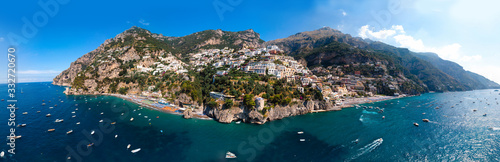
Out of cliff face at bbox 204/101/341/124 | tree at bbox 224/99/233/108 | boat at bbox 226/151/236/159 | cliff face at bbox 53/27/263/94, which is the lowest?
boat at bbox 226/151/236/159

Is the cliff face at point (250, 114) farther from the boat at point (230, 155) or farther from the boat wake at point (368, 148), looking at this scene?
the boat wake at point (368, 148)

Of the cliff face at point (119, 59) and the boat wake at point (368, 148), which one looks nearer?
the boat wake at point (368, 148)

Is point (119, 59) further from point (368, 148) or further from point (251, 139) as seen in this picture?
point (368, 148)

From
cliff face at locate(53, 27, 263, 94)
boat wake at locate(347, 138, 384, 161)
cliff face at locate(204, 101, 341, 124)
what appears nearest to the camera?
boat wake at locate(347, 138, 384, 161)

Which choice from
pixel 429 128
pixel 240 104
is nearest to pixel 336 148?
pixel 240 104

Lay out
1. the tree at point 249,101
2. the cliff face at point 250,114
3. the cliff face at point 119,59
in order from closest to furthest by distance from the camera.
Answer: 1. the tree at point 249,101
2. the cliff face at point 250,114
3. the cliff face at point 119,59

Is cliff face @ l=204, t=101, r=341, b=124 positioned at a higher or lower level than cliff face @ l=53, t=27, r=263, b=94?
lower

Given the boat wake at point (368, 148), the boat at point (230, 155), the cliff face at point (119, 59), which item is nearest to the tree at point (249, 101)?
the boat at point (230, 155)

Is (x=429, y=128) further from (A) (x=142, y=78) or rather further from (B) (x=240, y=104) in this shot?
(A) (x=142, y=78)

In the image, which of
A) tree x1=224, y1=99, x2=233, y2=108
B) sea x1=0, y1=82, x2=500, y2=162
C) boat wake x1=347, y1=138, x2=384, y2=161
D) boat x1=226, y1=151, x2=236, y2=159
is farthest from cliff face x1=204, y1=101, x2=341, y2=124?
boat wake x1=347, y1=138, x2=384, y2=161

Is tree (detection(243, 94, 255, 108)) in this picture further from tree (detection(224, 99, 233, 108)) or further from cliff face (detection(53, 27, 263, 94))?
cliff face (detection(53, 27, 263, 94))

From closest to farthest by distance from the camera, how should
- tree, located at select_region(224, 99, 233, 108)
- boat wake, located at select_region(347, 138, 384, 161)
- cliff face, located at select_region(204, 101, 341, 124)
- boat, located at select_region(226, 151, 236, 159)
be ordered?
boat, located at select_region(226, 151, 236, 159)
boat wake, located at select_region(347, 138, 384, 161)
cliff face, located at select_region(204, 101, 341, 124)
tree, located at select_region(224, 99, 233, 108)

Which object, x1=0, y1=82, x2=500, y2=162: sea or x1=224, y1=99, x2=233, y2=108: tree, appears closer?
x1=0, y1=82, x2=500, y2=162: sea
